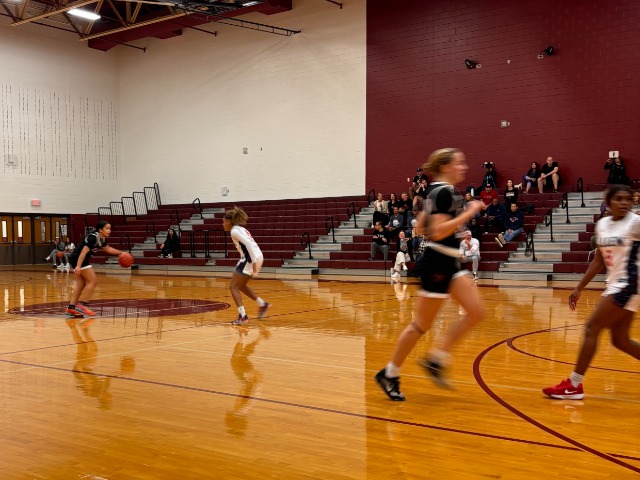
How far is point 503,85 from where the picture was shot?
20875 millimetres

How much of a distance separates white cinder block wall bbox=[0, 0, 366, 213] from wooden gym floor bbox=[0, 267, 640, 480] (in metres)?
16.1

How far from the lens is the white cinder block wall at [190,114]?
2442 cm

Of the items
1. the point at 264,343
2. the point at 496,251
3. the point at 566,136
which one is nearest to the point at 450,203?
the point at 264,343

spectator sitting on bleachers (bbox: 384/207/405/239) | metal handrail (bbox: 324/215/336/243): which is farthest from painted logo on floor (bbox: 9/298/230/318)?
metal handrail (bbox: 324/215/336/243)

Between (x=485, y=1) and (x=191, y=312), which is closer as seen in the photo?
(x=191, y=312)

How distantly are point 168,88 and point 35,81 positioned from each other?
5.20 metres

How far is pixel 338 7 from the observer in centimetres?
2417

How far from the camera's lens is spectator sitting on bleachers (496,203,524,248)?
18.2m

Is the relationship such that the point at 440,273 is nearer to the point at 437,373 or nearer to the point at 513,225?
the point at 437,373

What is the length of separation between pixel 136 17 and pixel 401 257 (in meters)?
15.4

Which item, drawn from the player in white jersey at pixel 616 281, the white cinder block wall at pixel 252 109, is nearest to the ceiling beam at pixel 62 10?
the white cinder block wall at pixel 252 109

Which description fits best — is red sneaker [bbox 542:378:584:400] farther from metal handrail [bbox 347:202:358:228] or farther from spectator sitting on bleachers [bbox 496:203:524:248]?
metal handrail [bbox 347:202:358:228]

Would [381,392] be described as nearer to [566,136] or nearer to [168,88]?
[566,136]

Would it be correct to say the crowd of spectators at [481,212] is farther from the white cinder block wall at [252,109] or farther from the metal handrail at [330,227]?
the white cinder block wall at [252,109]
